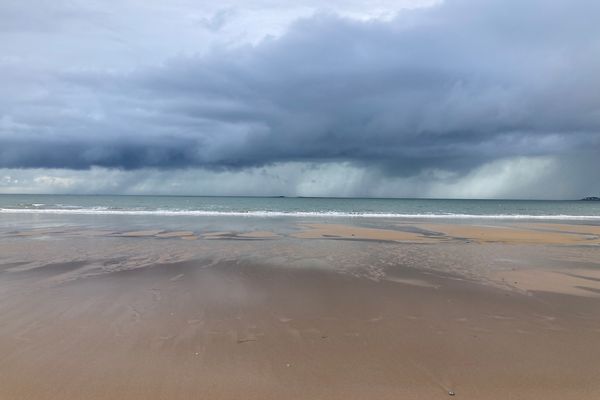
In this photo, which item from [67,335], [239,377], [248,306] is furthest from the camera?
[248,306]

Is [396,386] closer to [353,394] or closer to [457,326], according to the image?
[353,394]

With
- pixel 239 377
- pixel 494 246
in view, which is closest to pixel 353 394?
pixel 239 377

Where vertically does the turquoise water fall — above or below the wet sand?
above

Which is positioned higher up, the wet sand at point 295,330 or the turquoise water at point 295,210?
the turquoise water at point 295,210

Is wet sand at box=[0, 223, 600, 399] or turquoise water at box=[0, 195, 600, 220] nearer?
wet sand at box=[0, 223, 600, 399]

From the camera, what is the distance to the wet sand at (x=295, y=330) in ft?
14.9

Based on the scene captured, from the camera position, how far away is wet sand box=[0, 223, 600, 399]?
4.55 metres

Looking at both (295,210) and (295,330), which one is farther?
(295,210)

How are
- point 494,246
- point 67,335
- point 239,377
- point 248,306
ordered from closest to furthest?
1. point 239,377
2. point 67,335
3. point 248,306
4. point 494,246

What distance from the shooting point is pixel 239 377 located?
184 inches

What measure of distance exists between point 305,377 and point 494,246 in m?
16.7

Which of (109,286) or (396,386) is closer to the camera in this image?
(396,386)

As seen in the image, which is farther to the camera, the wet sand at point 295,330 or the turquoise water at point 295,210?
the turquoise water at point 295,210

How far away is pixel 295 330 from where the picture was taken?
6324mm
